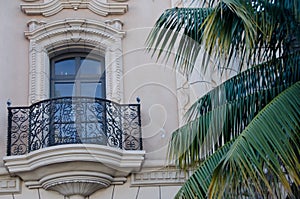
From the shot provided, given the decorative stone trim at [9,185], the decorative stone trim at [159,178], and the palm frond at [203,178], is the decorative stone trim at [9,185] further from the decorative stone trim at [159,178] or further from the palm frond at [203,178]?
the palm frond at [203,178]

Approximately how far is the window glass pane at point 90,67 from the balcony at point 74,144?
1191 mm

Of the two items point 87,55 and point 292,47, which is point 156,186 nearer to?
point 87,55

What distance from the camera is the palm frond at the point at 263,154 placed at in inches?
233

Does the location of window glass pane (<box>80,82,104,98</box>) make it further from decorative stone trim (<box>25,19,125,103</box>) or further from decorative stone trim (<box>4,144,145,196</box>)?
decorative stone trim (<box>4,144,145,196</box>)

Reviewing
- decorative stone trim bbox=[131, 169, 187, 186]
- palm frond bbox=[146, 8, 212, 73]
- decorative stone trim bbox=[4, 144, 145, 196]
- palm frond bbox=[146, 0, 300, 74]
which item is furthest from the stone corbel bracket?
palm frond bbox=[146, 8, 212, 73]

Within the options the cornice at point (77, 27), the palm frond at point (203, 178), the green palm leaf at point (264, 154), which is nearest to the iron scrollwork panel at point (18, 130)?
the cornice at point (77, 27)

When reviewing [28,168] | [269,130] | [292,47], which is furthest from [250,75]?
[28,168]

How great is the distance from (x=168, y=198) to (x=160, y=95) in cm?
195

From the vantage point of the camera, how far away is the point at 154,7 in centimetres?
1221

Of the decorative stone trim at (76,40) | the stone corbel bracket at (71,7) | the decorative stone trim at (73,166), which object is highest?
the stone corbel bracket at (71,7)

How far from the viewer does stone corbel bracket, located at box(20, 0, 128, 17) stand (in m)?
11.9

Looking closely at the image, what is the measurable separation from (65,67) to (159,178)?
295 cm

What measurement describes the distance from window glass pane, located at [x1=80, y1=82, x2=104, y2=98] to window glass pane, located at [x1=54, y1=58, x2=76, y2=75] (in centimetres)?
36

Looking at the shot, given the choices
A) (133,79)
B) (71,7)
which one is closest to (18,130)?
(133,79)
